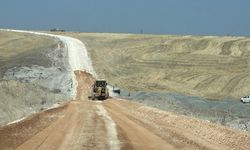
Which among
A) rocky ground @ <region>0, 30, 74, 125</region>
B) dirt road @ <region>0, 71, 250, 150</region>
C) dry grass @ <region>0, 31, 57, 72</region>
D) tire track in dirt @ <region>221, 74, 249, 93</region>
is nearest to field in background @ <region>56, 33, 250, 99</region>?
tire track in dirt @ <region>221, 74, 249, 93</region>

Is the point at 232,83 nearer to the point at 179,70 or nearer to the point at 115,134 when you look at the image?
the point at 179,70

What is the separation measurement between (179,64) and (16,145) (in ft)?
218

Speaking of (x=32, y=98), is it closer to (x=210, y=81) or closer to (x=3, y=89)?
(x=3, y=89)

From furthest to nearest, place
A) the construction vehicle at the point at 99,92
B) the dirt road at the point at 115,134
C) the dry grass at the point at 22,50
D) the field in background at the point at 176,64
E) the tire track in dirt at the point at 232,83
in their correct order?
the dry grass at the point at 22,50, the field in background at the point at 176,64, the tire track in dirt at the point at 232,83, the construction vehicle at the point at 99,92, the dirt road at the point at 115,134

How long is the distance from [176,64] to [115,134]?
62.8 metres

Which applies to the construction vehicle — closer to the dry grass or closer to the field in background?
the field in background

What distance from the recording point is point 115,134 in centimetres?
2383

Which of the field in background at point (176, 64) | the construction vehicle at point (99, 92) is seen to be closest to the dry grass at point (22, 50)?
the field in background at point (176, 64)

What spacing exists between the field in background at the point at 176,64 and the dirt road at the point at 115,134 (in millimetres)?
36178

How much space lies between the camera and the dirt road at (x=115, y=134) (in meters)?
20.5

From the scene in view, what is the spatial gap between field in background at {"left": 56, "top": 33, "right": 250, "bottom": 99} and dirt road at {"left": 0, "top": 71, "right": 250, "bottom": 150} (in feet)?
119

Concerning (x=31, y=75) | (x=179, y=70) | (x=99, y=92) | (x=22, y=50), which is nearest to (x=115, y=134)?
(x=99, y=92)

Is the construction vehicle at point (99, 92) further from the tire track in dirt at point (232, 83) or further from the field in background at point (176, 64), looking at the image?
the tire track in dirt at point (232, 83)

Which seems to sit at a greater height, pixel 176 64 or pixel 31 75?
pixel 176 64
